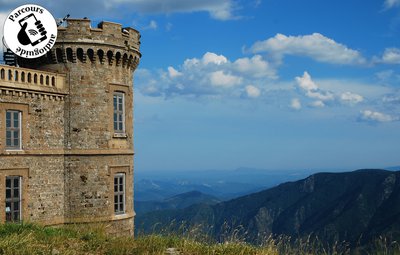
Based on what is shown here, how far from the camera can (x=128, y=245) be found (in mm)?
11641

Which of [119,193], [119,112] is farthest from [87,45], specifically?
[119,193]

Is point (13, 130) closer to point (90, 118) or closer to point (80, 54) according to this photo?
point (90, 118)

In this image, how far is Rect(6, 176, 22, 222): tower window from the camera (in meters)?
20.8

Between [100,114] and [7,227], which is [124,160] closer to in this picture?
[100,114]

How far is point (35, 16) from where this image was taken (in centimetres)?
2253

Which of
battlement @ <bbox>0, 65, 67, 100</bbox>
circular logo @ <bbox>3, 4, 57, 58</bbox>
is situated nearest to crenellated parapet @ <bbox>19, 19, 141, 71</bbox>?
circular logo @ <bbox>3, 4, 57, 58</bbox>

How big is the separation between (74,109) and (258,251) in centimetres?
1507

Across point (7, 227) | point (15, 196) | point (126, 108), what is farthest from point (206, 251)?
point (126, 108)

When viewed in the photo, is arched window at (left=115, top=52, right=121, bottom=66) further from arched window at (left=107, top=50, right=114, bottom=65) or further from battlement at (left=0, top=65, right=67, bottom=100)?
battlement at (left=0, top=65, right=67, bottom=100)

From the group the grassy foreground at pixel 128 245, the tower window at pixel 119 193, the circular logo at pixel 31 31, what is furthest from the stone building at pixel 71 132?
the grassy foreground at pixel 128 245

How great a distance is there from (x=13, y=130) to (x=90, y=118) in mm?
3922

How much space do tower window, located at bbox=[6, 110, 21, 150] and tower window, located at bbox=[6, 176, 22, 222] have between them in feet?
5.12

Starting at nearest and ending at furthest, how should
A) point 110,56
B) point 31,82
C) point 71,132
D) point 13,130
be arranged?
point 13,130 → point 31,82 → point 71,132 → point 110,56

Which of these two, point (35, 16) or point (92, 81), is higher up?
point (35, 16)
